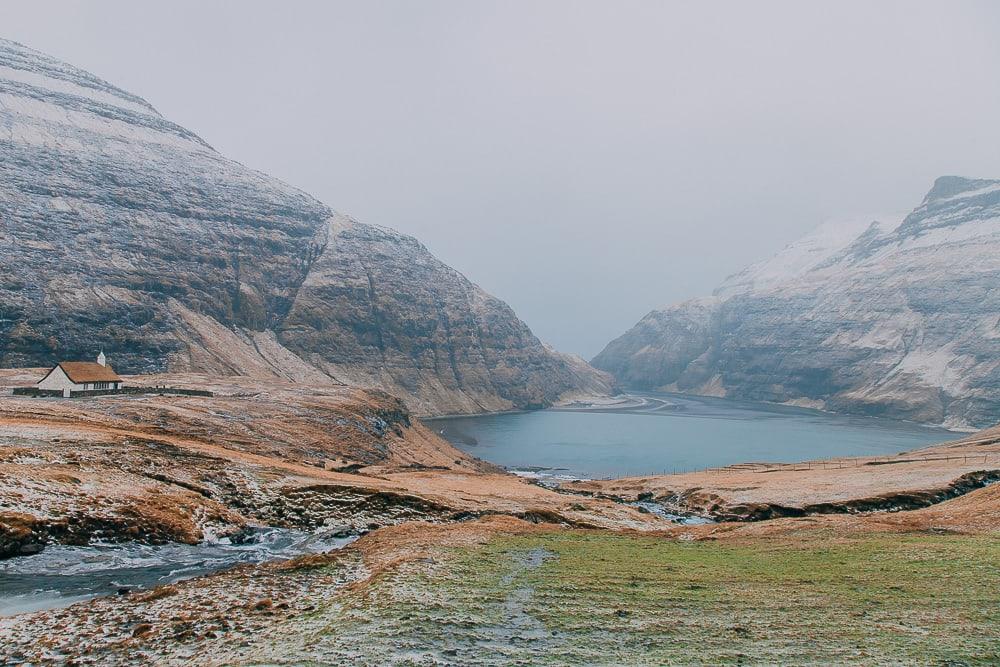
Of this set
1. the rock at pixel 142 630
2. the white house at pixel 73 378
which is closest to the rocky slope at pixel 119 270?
the white house at pixel 73 378

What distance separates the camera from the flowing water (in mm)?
20547

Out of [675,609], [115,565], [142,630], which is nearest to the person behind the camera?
[142,630]

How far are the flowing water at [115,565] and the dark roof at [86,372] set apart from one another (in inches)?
2313

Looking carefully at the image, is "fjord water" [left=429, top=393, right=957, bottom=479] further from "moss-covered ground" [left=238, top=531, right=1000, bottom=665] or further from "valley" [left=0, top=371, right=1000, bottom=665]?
"moss-covered ground" [left=238, top=531, right=1000, bottom=665]

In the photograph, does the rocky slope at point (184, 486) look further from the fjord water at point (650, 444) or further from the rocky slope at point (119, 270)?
the rocky slope at point (119, 270)

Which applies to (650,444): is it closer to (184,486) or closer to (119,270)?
(184,486)

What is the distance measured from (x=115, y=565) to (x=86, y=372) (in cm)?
6356

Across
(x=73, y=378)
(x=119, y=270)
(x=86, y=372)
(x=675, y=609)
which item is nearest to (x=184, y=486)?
(x=675, y=609)

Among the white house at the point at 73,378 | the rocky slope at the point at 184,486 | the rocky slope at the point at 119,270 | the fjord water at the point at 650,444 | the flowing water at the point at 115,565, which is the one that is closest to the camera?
the flowing water at the point at 115,565

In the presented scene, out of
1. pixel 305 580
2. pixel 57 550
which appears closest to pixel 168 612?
pixel 305 580

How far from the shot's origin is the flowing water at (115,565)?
2055cm

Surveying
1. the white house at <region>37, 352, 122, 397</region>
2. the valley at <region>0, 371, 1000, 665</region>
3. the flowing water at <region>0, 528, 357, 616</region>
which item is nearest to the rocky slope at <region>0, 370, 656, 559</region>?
the valley at <region>0, 371, 1000, 665</region>

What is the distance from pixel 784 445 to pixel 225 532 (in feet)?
486

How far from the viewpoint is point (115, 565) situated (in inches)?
944
